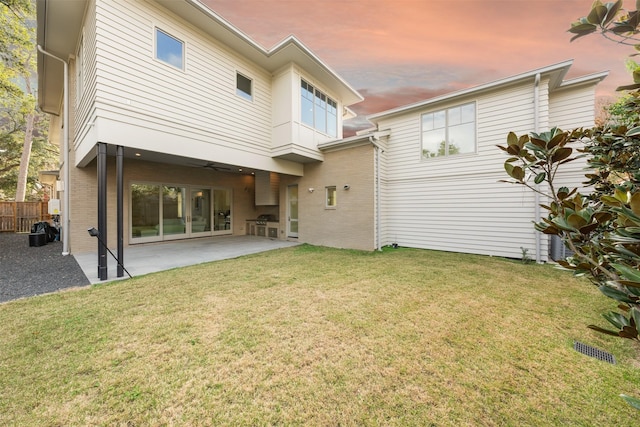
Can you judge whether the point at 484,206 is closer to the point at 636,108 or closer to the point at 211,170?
the point at 636,108

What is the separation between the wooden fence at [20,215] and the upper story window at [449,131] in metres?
20.7

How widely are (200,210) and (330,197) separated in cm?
595

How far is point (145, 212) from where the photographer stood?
9.35 metres

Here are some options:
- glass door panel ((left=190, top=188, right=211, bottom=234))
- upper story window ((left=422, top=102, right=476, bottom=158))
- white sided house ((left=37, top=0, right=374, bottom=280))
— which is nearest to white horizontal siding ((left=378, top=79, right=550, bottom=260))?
upper story window ((left=422, top=102, right=476, bottom=158))

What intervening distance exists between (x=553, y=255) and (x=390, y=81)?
28.6 ft

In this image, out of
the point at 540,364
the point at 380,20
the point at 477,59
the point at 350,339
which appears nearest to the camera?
the point at 540,364

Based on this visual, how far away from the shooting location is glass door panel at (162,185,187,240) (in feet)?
32.3

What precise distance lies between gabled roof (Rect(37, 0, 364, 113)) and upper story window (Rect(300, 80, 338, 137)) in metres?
0.52

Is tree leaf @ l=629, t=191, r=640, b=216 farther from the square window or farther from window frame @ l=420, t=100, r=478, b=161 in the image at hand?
the square window

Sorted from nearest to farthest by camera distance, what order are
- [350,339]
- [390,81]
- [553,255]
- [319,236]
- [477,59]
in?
[350,339], [553,255], [477,59], [319,236], [390,81]

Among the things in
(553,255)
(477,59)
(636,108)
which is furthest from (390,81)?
(636,108)

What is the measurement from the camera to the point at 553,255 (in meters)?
6.78

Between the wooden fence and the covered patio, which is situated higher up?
the wooden fence

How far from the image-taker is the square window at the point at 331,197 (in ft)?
30.7
